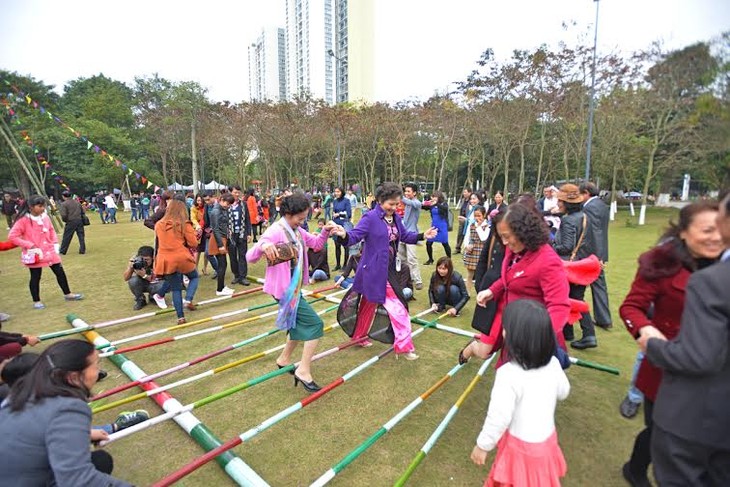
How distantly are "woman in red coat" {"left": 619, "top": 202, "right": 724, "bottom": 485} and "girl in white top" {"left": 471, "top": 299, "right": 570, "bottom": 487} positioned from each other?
1.90ft

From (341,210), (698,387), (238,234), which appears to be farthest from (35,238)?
(698,387)

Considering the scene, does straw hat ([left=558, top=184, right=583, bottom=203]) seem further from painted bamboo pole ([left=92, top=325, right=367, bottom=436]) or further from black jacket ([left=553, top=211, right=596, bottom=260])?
painted bamboo pole ([left=92, top=325, right=367, bottom=436])

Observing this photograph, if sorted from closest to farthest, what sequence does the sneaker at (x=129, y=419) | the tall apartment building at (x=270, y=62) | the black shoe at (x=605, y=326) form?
the sneaker at (x=129, y=419)
the black shoe at (x=605, y=326)
the tall apartment building at (x=270, y=62)

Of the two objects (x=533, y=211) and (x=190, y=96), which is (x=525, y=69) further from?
(x=190, y=96)

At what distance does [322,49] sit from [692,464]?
7003cm

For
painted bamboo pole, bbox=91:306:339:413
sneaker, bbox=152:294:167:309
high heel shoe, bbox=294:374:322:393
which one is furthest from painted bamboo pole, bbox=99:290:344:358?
high heel shoe, bbox=294:374:322:393

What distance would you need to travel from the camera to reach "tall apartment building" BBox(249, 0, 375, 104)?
63969 mm

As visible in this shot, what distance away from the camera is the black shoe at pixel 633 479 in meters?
2.49

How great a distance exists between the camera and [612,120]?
21.3 m

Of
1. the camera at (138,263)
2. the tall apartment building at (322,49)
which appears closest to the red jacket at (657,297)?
the camera at (138,263)

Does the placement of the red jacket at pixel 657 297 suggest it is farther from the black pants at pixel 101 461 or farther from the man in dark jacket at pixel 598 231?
the black pants at pixel 101 461

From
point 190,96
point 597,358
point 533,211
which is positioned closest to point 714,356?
point 533,211

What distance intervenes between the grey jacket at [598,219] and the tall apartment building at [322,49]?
60.2 metres

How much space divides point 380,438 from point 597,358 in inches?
115
